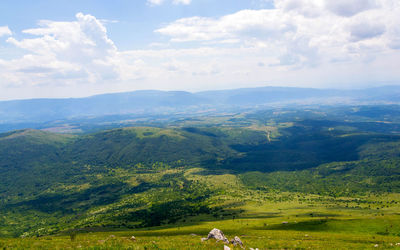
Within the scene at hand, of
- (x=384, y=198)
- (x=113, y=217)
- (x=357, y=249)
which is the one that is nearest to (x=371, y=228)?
(x=357, y=249)

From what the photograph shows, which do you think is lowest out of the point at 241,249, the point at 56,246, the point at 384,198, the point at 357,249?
the point at 384,198

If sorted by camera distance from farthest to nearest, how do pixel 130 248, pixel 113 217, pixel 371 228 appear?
pixel 113 217 → pixel 371 228 → pixel 130 248

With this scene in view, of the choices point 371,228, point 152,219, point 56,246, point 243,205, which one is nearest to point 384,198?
point 243,205

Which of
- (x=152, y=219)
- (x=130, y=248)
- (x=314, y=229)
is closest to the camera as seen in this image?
(x=130, y=248)

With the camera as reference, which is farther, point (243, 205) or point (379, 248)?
point (243, 205)

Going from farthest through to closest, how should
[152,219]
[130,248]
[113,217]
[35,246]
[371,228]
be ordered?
[113,217]
[152,219]
[371,228]
[35,246]
[130,248]

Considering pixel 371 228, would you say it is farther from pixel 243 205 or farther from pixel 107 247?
pixel 243 205

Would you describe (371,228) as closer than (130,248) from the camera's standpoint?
No

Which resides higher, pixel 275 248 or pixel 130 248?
pixel 130 248

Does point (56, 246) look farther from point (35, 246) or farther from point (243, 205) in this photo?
point (243, 205)

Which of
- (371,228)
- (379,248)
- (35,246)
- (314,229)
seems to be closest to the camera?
(35,246)
